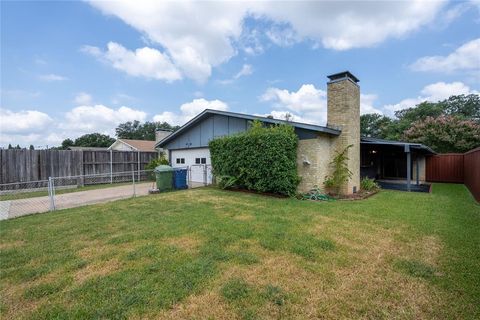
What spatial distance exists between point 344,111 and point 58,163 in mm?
15042

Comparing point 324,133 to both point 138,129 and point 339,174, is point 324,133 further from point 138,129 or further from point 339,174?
point 138,129

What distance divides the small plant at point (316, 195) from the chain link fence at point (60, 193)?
266 inches

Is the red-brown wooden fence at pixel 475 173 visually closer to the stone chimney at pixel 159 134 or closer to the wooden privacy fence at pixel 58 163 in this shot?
the wooden privacy fence at pixel 58 163

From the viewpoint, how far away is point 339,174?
938 centimetres

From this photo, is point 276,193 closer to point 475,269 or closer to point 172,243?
point 172,243

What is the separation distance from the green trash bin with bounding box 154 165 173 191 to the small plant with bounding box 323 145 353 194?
275 inches

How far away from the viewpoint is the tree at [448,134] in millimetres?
20016

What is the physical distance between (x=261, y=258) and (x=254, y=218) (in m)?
2.22

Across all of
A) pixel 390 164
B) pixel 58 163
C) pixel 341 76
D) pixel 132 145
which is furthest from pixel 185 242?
pixel 132 145

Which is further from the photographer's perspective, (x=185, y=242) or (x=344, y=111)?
(x=344, y=111)

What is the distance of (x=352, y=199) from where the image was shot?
8.58 meters

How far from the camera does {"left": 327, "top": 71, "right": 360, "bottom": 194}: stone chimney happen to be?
9.44m

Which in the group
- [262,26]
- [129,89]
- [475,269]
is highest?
[262,26]

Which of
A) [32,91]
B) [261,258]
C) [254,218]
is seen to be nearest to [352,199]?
[254,218]
